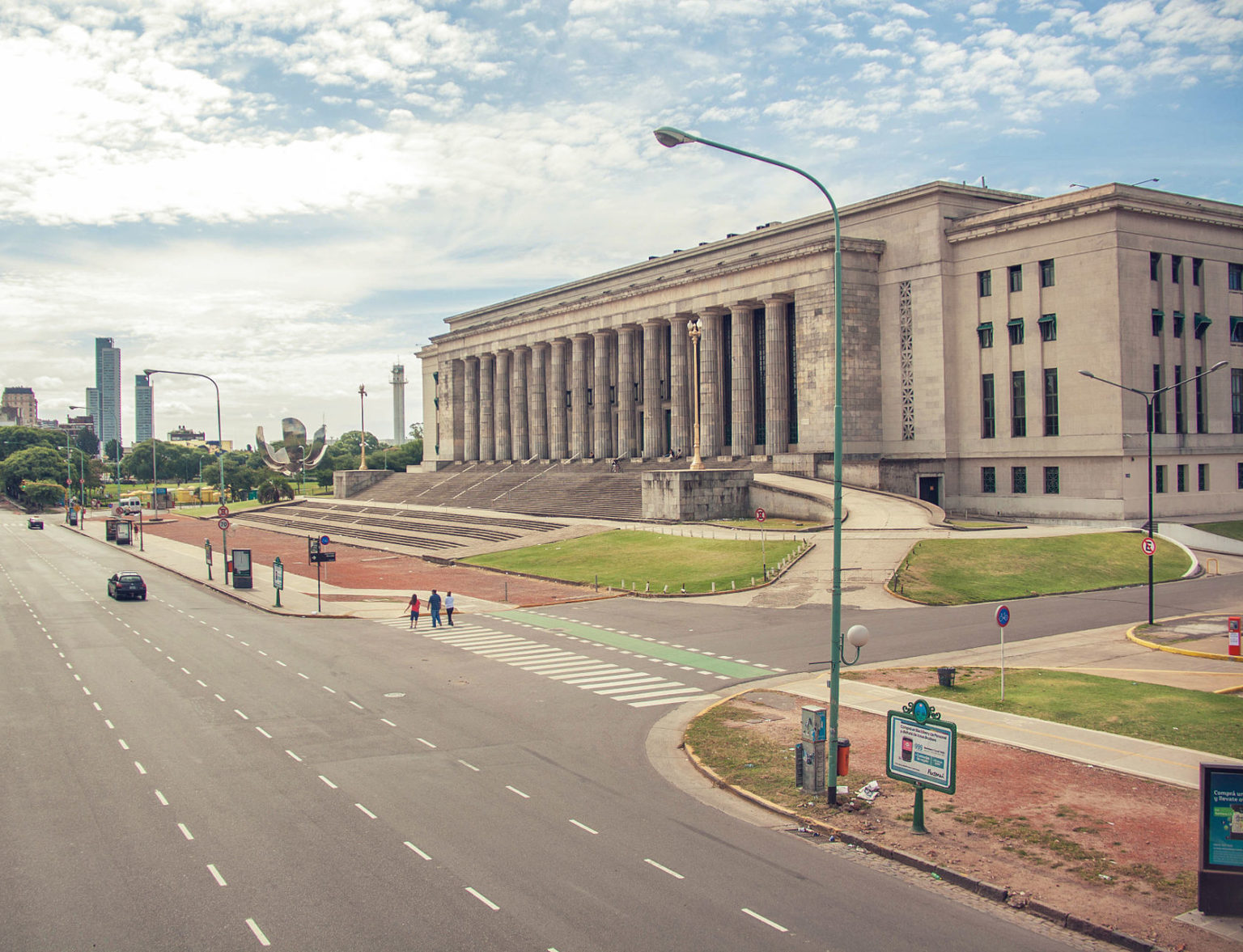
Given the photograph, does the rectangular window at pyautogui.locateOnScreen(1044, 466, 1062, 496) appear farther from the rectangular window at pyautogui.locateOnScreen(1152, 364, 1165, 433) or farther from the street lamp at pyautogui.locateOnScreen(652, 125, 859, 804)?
the street lamp at pyautogui.locateOnScreen(652, 125, 859, 804)

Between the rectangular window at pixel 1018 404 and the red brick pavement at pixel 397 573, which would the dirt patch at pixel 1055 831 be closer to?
the red brick pavement at pixel 397 573

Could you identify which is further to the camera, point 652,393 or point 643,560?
point 652,393

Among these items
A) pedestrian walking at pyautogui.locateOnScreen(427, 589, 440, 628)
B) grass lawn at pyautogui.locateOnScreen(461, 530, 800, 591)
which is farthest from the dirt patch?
grass lawn at pyautogui.locateOnScreen(461, 530, 800, 591)

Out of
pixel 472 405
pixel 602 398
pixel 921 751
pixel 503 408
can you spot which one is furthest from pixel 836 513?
pixel 472 405

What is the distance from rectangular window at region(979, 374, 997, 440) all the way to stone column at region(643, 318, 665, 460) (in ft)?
107

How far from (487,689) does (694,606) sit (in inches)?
612

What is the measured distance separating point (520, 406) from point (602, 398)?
59.3ft

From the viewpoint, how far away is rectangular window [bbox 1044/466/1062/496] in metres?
59.9

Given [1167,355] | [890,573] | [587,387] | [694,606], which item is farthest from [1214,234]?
[587,387]

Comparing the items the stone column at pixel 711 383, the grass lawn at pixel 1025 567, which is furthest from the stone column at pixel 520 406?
the grass lawn at pixel 1025 567

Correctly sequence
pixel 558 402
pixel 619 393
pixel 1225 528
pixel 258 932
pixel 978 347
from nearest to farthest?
pixel 258 932
pixel 1225 528
pixel 978 347
pixel 619 393
pixel 558 402

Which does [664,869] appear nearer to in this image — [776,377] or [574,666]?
[574,666]

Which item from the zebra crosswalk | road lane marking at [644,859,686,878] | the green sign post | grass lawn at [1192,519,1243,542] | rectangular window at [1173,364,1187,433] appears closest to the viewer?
road lane marking at [644,859,686,878]

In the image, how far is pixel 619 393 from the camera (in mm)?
92125
